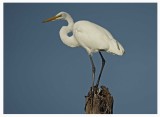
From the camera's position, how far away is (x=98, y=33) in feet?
26.9

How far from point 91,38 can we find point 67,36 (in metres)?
0.90

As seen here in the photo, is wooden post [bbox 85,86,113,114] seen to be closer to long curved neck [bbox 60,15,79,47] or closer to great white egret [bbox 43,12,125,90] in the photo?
great white egret [bbox 43,12,125,90]

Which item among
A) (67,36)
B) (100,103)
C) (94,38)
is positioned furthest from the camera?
→ (67,36)

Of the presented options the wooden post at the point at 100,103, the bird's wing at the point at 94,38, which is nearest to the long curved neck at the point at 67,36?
the bird's wing at the point at 94,38

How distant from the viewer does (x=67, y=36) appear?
29.6 ft

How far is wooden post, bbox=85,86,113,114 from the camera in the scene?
6.57 m

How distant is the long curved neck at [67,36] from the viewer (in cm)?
895

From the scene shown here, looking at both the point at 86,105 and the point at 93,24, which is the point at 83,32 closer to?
the point at 93,24

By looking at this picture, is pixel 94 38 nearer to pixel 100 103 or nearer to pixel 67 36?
pixel 67 36

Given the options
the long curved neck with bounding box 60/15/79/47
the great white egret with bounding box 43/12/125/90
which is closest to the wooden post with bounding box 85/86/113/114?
the great white egret with bounding box 43/12/125/90

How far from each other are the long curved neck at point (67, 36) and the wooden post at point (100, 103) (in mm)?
2270

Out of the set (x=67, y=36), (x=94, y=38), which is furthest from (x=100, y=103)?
(x=67, y=36)

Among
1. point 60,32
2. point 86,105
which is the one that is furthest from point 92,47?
point 86,105

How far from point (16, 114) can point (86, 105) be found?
53.4 inches
